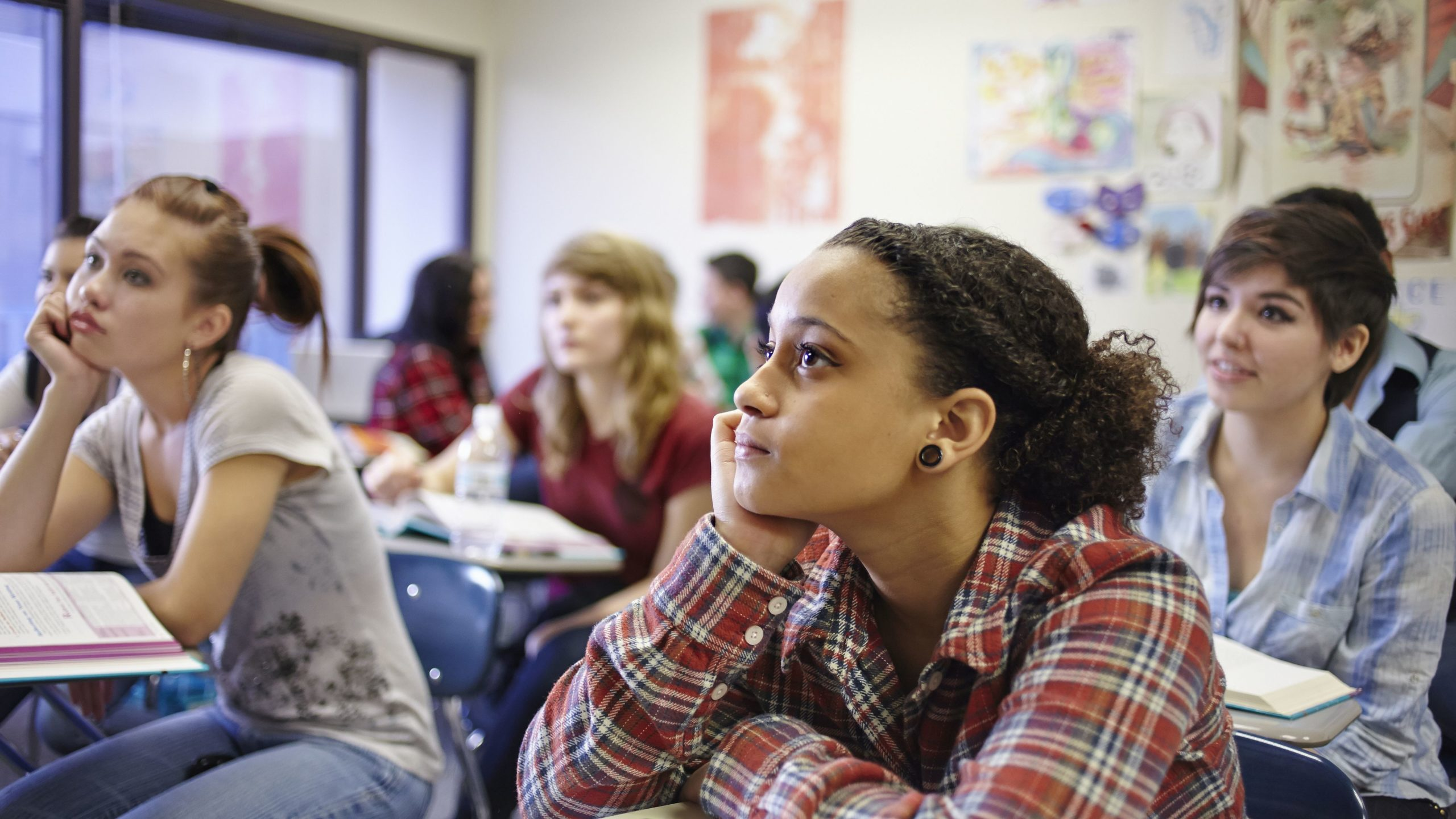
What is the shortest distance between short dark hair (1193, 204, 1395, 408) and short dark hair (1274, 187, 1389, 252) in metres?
0.05

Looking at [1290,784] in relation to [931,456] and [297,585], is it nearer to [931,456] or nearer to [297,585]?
[931,456]

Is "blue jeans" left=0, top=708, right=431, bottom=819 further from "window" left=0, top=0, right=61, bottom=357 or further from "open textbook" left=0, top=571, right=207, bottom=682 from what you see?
"window" left=0, top=0, right=61, bottom=357

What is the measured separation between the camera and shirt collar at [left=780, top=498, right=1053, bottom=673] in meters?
1.00

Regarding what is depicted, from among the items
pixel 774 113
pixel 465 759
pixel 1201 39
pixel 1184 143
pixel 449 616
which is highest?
pixel 774 113

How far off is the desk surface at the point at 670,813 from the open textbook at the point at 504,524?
4.32ft

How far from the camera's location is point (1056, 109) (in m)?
Answer: 3.98

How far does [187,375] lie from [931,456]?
1.10m

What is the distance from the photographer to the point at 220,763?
1.52 m

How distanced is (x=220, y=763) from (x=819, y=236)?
380 centimetres

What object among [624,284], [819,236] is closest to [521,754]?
[624,284]

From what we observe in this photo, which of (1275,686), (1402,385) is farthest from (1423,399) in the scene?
(1275,686)

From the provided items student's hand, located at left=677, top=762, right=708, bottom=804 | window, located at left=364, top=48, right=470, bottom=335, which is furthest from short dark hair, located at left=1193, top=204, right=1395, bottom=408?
window, located at left=364, top=48, right=470, bottom=335

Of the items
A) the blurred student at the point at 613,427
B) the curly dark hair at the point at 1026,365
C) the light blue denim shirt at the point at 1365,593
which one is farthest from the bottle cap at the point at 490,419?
the curly dark hair at the point at 1026,365

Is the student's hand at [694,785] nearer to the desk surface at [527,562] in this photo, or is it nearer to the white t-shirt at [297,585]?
the white t-shirt at [297,585]
